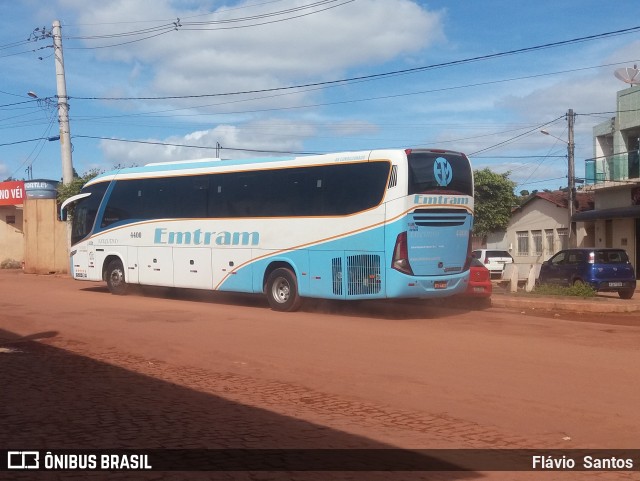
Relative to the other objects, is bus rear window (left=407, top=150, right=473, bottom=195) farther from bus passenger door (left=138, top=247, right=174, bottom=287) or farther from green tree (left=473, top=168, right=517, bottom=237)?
green tree (left=473, top=168, right=517, bottom=237)

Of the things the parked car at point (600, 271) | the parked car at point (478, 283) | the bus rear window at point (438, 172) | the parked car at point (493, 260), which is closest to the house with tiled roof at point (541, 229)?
the parked car at point (493, 260)

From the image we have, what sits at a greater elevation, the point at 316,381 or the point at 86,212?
the point at 86,212

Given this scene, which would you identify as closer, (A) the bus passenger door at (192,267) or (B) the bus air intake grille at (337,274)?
(B) the bus air intake grille at (337,274)

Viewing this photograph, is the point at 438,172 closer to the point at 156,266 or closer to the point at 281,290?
the point at 281,290

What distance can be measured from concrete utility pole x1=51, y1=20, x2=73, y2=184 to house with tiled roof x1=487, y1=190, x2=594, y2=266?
2399 cm

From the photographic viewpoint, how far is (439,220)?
16.1 meters

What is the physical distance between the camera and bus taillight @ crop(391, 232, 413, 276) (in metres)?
15.5

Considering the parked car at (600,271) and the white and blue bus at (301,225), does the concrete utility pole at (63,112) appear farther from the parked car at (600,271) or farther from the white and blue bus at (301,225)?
the parked car at (600,271)

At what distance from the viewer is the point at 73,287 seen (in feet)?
85.5

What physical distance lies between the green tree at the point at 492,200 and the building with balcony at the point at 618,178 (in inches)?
369

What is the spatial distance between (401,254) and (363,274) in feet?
3.55

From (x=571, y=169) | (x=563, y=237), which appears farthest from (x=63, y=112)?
(x=563, y=237)

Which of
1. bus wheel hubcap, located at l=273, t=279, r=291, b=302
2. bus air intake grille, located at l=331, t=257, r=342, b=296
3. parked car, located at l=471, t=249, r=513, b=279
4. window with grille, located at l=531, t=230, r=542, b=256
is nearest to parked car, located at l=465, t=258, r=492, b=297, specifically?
bus air intake grille, located at l=331, t=257, r=342, b=296

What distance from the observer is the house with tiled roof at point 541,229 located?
40812 millimetres
